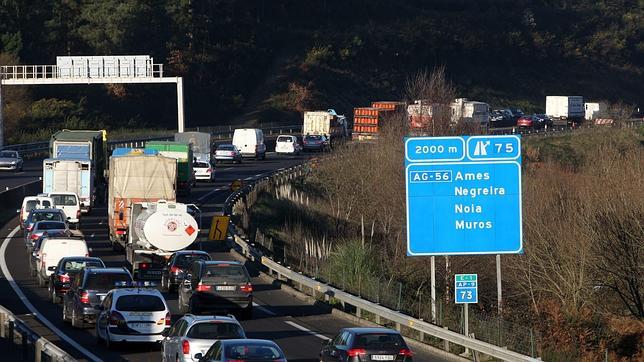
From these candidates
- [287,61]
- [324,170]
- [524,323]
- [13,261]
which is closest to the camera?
[524,323]

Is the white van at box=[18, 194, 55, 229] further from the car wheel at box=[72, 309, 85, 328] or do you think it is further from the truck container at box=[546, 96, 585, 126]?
the truck container at box=[546, 96, 585, 126]

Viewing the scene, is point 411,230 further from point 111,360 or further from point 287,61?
point 287,61

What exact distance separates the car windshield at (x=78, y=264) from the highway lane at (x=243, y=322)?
1.10 m

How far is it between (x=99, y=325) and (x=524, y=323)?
1227 centimetres

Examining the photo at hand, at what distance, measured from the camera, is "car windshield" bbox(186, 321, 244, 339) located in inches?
952

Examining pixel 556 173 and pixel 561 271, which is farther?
pixel 556 173

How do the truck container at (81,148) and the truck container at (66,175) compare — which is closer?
the truck container at (66,175)

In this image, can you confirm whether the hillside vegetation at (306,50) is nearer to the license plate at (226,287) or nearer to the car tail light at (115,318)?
the license plate at (226,287)

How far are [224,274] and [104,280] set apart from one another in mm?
3175

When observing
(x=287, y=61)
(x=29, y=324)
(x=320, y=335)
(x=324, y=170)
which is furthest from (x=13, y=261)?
(x=287, y=61)

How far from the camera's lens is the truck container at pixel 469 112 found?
85.5 meters

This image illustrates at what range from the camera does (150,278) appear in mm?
40938

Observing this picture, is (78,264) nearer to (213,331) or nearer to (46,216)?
(213,331)

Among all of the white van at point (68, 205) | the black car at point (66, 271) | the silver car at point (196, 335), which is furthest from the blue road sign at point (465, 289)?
the white van at point (68, 205)
